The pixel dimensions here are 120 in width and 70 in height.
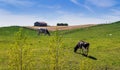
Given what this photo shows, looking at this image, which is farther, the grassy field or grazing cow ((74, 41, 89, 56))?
grazing cow ((74, 41, 89, 56))

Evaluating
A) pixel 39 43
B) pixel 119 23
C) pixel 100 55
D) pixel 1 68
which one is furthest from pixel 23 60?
pixel 119 23

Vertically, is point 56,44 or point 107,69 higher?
point 56,44

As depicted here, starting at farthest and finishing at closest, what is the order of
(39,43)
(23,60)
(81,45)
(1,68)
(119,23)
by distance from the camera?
(119,23) → (39,43) → (81,45) → (1,68) → (23,60)

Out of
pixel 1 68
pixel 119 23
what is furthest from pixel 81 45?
pixel 119 23

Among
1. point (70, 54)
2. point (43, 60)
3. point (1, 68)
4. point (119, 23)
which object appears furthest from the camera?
point (119, 23)

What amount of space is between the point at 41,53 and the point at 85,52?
793cm

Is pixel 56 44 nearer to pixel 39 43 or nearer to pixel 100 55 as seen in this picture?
pixel 100 55

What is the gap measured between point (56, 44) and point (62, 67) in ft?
27.8

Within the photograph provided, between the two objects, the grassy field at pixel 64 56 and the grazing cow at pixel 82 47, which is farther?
the grazing cow at pixel 82 47

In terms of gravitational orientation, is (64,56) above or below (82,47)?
below

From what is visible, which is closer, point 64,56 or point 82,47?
point 64,56

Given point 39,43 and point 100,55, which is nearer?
point 100,55

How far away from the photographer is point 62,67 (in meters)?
49.7

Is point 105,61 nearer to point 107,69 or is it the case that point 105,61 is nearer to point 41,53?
point 107,69
